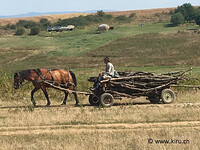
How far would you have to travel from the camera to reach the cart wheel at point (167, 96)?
1606 centimetres

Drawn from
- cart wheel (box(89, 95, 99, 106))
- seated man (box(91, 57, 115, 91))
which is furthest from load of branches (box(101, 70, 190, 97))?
cart wheel (box(89, 95, 99, 106))

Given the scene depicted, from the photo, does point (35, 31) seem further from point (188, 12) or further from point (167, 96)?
point (167, 96)

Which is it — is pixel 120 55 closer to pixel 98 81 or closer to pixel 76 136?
pixel 98 81

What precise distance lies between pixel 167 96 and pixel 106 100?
2629 mm

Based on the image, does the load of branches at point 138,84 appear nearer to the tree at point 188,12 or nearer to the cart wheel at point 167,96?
the cart wheel at point 167,96

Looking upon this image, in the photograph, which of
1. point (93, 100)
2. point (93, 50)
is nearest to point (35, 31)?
point (93, 50)

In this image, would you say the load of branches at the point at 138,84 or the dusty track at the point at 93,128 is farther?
the load of branches at the point at 138,84

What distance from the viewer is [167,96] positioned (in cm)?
1619

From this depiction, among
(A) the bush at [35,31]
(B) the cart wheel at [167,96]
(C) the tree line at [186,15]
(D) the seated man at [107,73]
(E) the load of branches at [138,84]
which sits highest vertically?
(C) the tree line at [186,15]

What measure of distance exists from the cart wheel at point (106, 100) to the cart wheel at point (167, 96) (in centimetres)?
219

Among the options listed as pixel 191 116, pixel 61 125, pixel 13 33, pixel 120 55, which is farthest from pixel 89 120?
pixel 13 33

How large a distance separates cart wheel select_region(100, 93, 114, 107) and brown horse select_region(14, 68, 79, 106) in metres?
1.76

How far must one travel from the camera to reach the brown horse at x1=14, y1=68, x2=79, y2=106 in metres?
16.0

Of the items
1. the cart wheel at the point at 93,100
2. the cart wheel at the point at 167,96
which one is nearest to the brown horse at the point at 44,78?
the cart wheel at the point at 93,100
